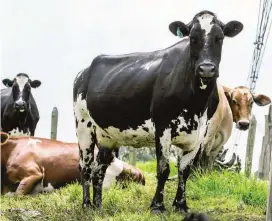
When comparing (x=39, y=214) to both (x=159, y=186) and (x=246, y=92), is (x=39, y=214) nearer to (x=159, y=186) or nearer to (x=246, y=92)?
(x=159, y=186)

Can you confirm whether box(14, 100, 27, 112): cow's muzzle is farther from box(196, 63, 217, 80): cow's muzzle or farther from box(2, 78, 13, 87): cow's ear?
box(196, 63, 217, 80): cow's muzzle

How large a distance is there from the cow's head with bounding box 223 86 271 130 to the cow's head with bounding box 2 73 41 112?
4.97 m

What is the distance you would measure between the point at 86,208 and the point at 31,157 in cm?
289

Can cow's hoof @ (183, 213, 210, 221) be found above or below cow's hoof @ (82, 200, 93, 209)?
above

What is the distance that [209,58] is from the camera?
7.89 meters

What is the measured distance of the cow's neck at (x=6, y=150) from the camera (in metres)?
11.7

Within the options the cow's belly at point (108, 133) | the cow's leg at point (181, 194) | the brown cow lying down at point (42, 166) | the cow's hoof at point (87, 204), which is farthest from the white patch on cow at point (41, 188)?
the cow's leg at point (181, 194)


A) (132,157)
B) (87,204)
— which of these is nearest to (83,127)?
(87,204)

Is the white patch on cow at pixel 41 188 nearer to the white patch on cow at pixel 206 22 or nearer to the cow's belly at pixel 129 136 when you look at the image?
the cow's belly at pixel 129 136

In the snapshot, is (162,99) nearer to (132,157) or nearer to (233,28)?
(233,28)

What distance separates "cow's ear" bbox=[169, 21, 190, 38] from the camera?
8.45 m

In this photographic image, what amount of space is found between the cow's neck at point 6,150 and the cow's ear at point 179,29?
4604 millimetres

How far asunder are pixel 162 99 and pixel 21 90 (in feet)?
26.7

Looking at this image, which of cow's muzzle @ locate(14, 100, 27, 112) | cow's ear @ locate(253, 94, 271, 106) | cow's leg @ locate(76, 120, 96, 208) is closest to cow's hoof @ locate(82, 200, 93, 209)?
cow's leg @ locate(76, 120, 96, 208)
